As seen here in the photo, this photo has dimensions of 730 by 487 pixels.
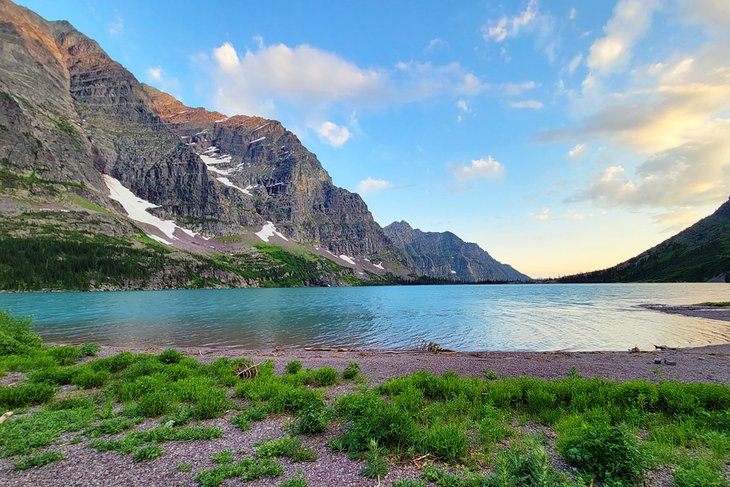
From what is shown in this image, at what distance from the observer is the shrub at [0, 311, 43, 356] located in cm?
2471

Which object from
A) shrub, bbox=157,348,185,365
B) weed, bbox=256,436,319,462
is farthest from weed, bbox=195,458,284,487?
shrub, bbox=157,348,185,365

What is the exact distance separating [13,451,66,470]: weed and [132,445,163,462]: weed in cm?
195

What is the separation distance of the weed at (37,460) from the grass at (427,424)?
4 centimetres

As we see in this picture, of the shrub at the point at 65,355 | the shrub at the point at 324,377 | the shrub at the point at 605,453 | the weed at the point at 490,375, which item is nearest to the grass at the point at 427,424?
the shrub at the point at 605,453

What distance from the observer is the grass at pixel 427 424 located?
7.96 m

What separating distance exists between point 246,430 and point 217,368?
988cm

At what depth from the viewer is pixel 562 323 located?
59.2 meters

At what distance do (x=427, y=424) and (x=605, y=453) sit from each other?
15.7 ft

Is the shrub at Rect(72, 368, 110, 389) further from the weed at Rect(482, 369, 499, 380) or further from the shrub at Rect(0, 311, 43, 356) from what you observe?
the weed at Rect(482, 369, 499, 380)

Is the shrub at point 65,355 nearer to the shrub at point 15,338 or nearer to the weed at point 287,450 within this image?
the shrub at point 15,338

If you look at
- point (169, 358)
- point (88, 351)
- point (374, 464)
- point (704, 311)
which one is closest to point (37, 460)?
point (374, 464)

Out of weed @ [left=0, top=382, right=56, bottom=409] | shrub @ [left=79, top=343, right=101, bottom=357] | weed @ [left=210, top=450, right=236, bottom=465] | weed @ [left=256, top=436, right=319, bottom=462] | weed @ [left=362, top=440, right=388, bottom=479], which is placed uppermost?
weed @ [left=362, top=440, right=388, bottom=479]

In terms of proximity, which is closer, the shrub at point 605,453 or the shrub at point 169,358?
the shrub at point 605,453

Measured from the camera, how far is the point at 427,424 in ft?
35.8
